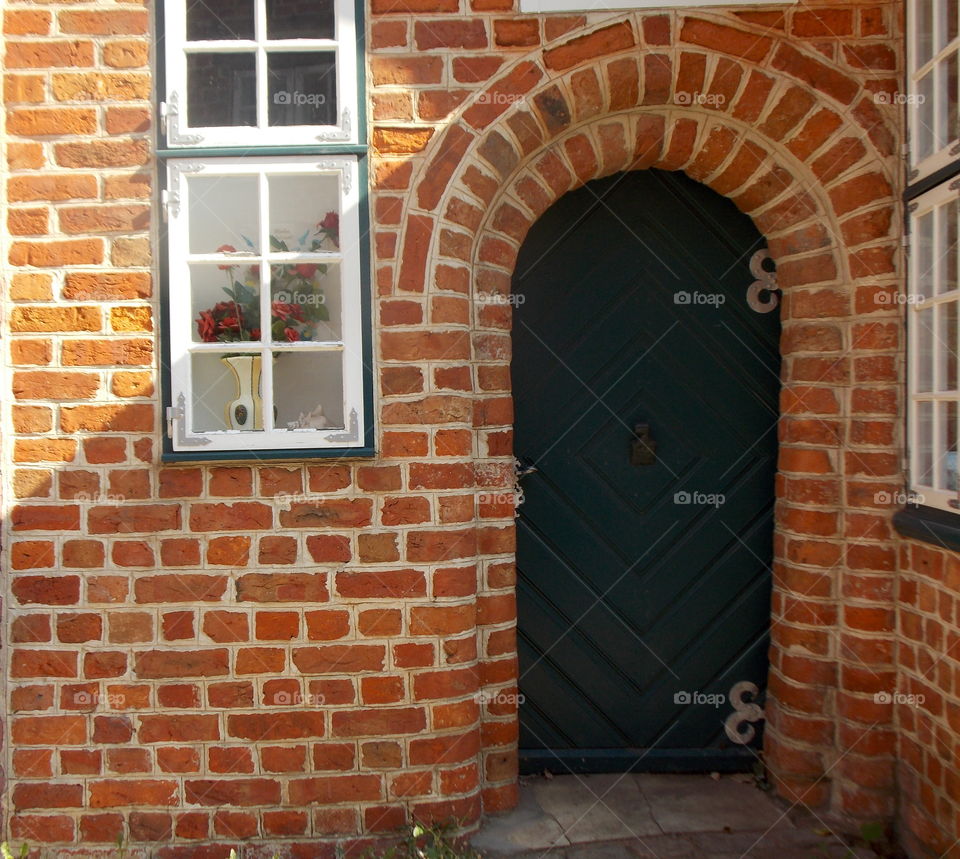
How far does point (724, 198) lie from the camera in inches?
137

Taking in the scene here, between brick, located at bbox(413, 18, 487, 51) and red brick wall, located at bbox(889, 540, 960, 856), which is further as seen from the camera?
brick, located at bbox(413, 18, 487, 51)

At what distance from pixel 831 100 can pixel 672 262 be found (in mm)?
811

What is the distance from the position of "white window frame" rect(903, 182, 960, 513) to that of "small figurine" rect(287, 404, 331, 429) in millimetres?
2059

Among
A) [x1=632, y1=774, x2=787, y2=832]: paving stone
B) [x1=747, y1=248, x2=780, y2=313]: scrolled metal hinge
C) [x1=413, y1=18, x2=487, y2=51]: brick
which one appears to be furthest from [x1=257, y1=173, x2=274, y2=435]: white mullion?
[x1=632, y1=774, x2=787, y2=832]: paving stone

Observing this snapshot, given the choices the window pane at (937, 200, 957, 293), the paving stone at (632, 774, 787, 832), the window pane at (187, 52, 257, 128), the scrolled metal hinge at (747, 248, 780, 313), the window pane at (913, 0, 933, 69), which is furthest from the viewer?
the scrolled metal hinge at (747, 248, 780, 313)

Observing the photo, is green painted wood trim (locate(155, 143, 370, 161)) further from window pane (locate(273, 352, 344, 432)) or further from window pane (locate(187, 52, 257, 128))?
window pane (locate(273, 352, 344, 432))

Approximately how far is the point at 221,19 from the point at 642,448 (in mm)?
2246

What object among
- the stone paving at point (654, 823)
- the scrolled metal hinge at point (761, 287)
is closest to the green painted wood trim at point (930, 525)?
the scrolled metal hinge at point (761, 287)

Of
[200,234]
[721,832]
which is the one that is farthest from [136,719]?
[721,832]

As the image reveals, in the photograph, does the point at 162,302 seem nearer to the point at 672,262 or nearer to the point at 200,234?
the point at 200,234

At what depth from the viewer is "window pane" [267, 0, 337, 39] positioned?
305cm

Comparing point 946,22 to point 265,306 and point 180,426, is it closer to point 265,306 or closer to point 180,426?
point 265,306

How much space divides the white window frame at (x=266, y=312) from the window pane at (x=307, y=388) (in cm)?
11

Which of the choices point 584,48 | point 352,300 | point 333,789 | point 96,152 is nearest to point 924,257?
point 584,48
